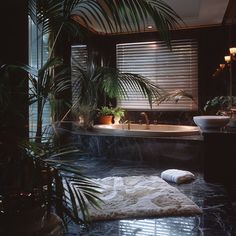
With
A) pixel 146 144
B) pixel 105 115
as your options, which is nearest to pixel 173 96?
pixel 105 115

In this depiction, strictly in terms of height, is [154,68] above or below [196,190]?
above

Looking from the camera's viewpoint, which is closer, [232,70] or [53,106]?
[53,106]

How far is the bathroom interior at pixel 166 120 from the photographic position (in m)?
1.93

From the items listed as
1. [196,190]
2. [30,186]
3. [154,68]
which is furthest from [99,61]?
[30,186]

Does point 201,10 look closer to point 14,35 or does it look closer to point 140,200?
point 140,200

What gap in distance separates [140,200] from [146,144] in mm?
1457

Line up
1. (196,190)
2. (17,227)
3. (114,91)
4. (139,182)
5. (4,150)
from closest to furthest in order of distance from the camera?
(4,150) → (17,227) → (114,91) → (196,190) → (139,182)

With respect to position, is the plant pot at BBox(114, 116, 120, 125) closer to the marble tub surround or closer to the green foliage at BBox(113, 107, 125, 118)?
the green foliage at BBox(113, 107, 125, 118)

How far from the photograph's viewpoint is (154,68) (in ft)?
16.7

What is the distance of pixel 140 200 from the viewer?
2.51 metres

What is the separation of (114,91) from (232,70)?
10.1ft

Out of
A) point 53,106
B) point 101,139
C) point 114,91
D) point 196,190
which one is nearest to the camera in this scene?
point 53,106

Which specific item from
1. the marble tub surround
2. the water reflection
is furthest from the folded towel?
the water reflection

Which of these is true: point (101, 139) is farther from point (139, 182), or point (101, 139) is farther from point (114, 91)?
point (114, 91)
